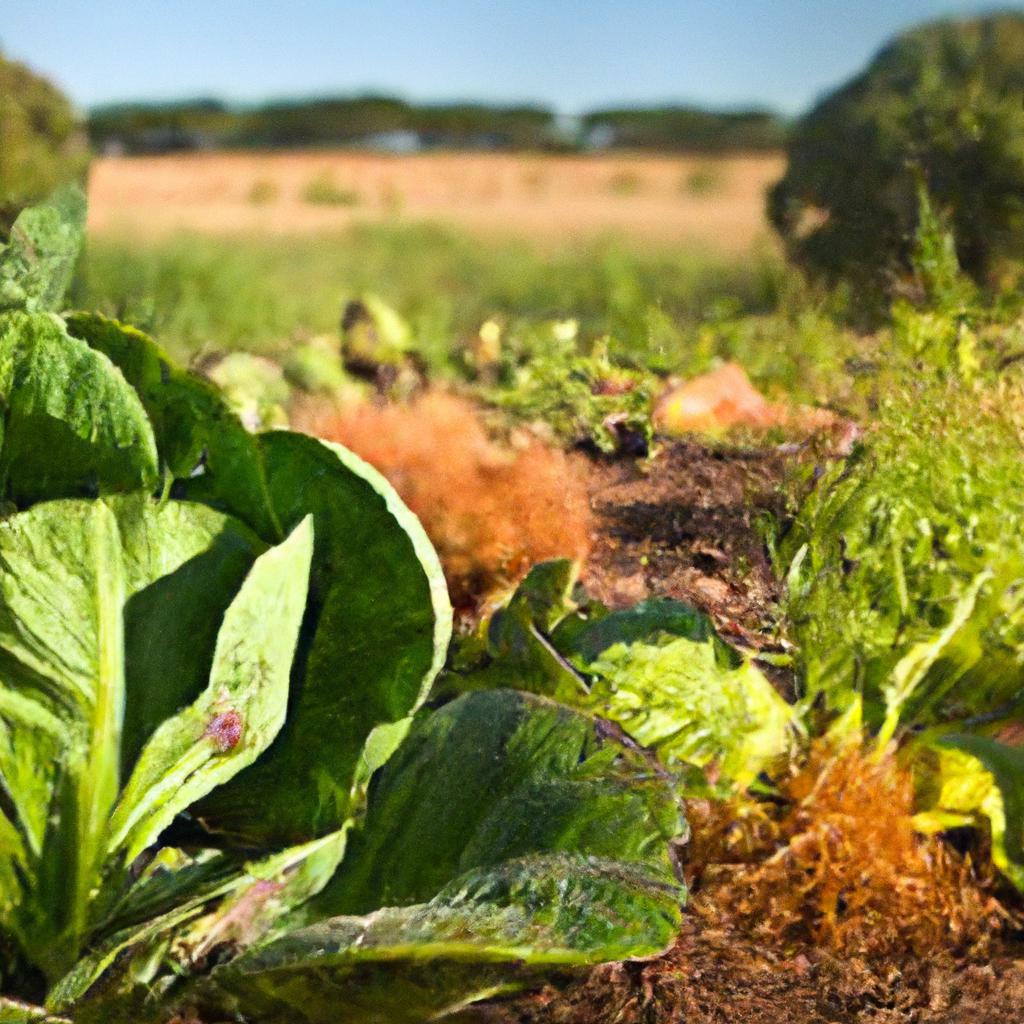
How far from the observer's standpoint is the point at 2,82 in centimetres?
175

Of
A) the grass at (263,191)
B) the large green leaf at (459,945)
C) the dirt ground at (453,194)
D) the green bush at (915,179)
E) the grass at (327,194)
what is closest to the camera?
the large green leaf at (459,945)

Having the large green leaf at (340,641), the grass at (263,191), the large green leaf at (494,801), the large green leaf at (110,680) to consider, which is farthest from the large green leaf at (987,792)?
the grass at (263,191)

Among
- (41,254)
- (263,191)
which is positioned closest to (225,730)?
(41,254)

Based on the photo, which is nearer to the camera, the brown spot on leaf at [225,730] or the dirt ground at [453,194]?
the brown spot on leaf at [225,730]

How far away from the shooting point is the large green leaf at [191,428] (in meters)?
0.98

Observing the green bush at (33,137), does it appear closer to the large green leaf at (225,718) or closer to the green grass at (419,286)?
the green grass at (419,286)

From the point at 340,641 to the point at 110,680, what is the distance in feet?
0.56

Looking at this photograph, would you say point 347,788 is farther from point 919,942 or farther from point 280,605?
point 919,942

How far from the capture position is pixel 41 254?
1068mm

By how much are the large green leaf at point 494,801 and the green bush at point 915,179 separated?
0.69 m

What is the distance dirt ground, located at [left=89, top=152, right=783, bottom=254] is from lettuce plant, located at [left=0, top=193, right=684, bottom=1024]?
A: 1.50m

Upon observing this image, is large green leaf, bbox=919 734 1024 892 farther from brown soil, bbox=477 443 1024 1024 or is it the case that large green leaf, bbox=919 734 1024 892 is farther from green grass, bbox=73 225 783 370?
green grass, bbox=73 225 783 370

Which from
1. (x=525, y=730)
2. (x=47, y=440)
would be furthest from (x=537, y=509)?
(x=47, y=440)

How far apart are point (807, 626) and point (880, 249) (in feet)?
1.97
